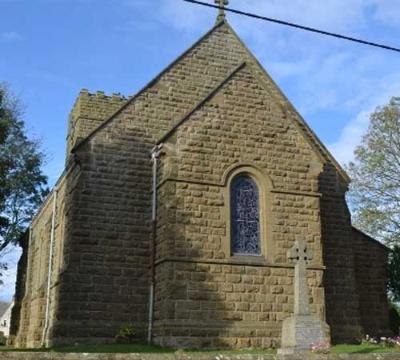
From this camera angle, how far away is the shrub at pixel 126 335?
16.3 m

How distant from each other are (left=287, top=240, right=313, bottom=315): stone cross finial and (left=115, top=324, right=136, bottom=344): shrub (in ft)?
17.1

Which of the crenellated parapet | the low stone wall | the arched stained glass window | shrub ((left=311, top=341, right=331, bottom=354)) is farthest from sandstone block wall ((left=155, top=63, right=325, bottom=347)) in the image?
the crenellated parapet

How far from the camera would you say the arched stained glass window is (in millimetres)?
16609

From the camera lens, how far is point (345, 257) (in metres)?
19.9

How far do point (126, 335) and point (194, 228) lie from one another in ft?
11.7

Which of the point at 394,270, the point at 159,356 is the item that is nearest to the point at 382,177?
the point at 394,270

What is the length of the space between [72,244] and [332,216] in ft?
29.1

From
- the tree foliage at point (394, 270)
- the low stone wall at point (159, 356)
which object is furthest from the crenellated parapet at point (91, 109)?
the low stone wall at point (159, 356)

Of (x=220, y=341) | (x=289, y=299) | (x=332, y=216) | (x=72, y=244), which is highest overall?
(x=332, y=216)

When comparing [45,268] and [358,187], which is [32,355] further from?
[358,187]

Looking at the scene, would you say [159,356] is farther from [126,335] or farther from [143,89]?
[143,89]

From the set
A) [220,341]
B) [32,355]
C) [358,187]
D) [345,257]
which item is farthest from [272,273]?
[358,187]

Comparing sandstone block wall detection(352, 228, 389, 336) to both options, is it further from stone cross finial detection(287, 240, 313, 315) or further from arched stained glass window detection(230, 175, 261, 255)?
stone cross finial detection(287, 240, 313, 315)

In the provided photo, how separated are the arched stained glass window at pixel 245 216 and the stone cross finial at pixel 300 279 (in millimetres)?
2718
